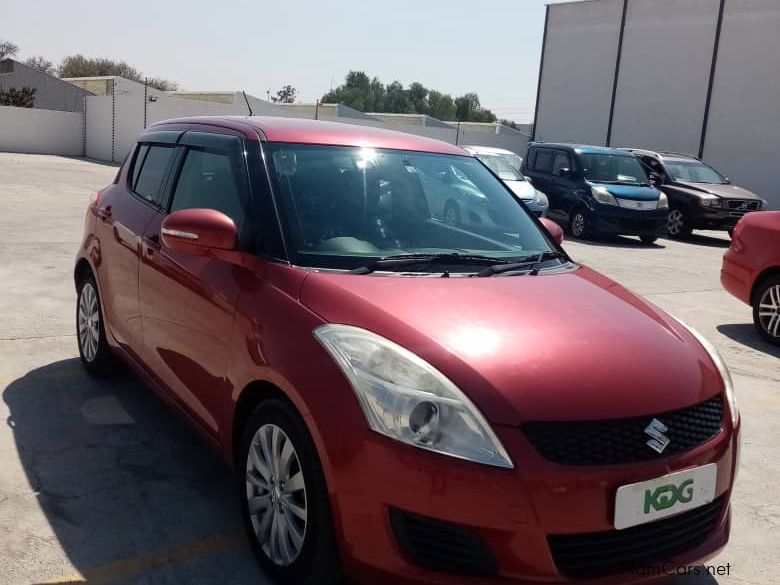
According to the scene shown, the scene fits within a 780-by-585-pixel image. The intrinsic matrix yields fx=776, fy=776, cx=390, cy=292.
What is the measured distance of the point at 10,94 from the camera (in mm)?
37781

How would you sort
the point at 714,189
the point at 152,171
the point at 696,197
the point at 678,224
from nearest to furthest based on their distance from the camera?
the point at 152,171 → the point at 696,197 → the point at 678,224 → the point at 714,189

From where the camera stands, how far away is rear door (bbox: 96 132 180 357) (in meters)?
4.08

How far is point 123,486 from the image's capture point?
137 inches

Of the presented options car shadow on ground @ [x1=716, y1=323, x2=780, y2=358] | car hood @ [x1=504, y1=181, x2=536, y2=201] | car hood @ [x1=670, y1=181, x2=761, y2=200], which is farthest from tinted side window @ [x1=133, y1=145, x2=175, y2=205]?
car hood @ [x1=670, y1=181, x2=761, y2=200]

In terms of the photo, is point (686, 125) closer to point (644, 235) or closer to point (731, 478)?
point (644, 235)

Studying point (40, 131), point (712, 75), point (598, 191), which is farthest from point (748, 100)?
point (40, 131)

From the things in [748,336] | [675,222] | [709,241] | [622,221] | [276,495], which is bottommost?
[709,241]

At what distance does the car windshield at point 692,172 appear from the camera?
16.8 meters

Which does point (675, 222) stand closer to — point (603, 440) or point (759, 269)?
point (759, 269)

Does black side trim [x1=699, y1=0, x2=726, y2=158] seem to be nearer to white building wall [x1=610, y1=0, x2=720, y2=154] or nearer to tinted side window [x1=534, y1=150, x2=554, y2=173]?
white building wall [x1=610, y1=0, x2=720, y2=154]

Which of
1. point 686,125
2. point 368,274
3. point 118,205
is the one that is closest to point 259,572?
point 368,274

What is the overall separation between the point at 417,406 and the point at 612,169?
13.9 m

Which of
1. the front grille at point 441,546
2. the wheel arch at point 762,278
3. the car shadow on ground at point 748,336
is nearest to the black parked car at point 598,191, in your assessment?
the car shadow on ground at point 748,336

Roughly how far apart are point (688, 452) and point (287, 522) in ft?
4.41
